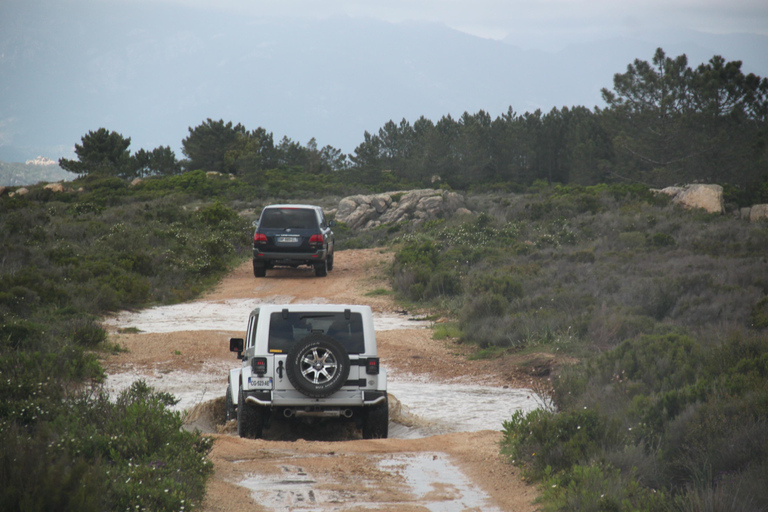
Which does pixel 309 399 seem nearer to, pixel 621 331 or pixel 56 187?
pixel 621 331

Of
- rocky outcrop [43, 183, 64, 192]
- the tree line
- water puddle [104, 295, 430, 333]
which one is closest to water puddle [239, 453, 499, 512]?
water puddle [104, 295, 430, 333]

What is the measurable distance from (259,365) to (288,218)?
13.9m

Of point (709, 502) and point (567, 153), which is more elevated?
point (567, 153)

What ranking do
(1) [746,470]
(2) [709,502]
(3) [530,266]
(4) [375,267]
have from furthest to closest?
(4) [375,267] → (3) [530,266] → (1) [746,470] → (2) [709,502]

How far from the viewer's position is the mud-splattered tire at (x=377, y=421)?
7320 mm

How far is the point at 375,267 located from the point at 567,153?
1536 inches

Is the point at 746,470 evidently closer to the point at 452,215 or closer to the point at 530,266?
the point at 530,266

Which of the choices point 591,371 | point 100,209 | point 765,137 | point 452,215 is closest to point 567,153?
point 765,137

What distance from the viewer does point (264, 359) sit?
7012 millimetres

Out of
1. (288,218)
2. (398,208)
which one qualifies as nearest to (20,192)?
(398,208)

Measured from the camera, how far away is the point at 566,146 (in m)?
58.2

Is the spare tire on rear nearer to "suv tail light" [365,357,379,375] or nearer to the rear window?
"suv tail light" [365,357,379,375]

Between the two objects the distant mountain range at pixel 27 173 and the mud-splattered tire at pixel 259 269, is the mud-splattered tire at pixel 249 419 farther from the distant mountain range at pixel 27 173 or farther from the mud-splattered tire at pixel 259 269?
the distant mountain range at pixel 27 173

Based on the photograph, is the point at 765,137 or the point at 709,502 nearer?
the point at 709,502
